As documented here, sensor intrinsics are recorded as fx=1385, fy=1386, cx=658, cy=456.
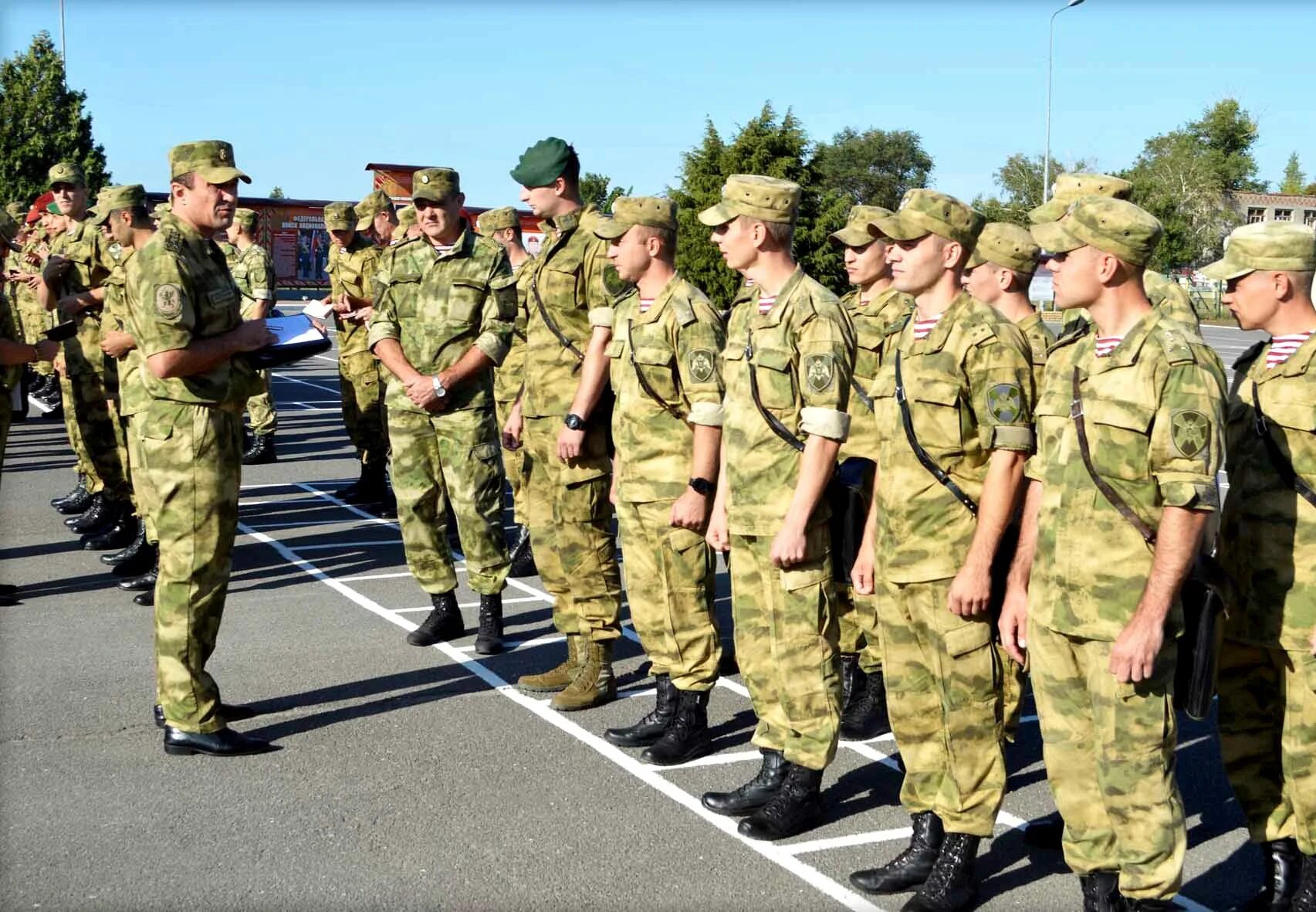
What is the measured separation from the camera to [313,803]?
16.5ft

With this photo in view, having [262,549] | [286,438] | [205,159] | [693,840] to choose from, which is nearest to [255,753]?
[693,840]

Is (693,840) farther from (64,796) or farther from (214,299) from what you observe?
(214,299)

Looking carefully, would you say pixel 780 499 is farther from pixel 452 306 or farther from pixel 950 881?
pixel 452 306

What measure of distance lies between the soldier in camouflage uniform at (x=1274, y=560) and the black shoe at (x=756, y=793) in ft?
4.91

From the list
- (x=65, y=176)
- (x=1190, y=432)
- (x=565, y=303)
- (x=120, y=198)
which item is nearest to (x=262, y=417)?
(x=65, y=176)

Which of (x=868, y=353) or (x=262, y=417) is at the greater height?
(x=868, y=353)

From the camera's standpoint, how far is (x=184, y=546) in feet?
18.1

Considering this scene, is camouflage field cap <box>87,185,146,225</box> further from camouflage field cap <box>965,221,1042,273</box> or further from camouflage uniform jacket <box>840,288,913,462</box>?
camouflage field cap <box>965,221,1042,273</box>

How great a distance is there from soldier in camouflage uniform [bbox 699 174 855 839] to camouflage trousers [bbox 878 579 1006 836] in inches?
17.3

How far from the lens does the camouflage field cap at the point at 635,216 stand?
561 centimetres

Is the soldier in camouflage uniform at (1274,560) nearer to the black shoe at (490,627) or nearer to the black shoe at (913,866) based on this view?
the black shoe at (913,866)

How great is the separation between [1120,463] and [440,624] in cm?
449

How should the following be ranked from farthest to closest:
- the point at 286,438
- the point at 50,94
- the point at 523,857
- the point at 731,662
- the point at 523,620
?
the point at 50,94 < the point at 286,438 < the point at 523,620 < the point at 731,662 < the point at 523,857

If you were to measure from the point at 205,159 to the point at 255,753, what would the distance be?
2.42 meters
